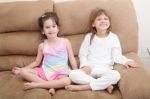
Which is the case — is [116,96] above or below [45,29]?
below

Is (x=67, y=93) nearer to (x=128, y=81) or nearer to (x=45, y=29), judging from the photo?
(x=128, y=81)

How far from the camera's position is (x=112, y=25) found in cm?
238

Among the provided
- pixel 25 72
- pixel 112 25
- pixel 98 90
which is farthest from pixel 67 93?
pixel 112 25

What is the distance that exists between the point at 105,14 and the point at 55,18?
0.42m

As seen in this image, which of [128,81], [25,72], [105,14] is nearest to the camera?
[128,81]

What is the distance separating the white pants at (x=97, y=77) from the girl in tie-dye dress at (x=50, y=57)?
0.12 m

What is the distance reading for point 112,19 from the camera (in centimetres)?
238

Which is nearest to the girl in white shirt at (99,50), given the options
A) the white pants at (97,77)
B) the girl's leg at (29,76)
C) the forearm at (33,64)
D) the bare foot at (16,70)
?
the white pants at (97,77)

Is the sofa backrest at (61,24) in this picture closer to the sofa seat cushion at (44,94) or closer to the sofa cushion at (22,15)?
the sofa cushion at (22,15)

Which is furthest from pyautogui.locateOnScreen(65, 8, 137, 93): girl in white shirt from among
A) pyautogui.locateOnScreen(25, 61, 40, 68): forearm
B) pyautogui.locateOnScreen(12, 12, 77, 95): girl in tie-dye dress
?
pyautogui.locateOnScreen(25, 61, 40, 68): forearm

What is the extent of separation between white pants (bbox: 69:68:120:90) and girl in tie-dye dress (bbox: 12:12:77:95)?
12cm

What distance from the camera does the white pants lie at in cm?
202

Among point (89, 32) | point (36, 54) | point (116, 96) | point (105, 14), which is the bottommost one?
point (116, 96)

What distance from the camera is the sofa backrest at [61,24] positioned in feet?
7.84
